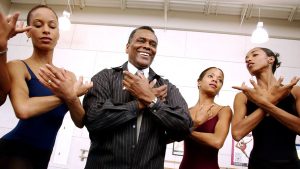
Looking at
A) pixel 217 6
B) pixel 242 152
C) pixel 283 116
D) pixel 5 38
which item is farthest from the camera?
pixel 217 6

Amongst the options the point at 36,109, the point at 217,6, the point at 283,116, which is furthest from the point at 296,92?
the point at 217,6

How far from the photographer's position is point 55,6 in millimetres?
5973

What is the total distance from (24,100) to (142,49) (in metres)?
0.79

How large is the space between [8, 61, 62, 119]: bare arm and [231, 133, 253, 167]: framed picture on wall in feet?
11.9

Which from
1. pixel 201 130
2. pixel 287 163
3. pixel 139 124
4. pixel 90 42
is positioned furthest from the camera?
pixel 90 42

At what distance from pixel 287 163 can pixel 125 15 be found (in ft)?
15.1

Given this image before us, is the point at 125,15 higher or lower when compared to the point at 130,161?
higher

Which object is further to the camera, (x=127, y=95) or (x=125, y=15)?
(x=125, y=15)

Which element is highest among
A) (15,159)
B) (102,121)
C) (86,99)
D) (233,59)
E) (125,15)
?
(125,15)

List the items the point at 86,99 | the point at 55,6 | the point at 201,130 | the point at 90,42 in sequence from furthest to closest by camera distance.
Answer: the point at 55,6, the point at 90,42, the point at 201,130, the point at 86,99

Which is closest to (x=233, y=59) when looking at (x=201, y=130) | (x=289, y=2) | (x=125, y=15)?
(x=289, y=2)

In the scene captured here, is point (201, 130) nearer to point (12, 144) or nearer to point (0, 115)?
point (12, 144)

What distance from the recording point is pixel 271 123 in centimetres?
193

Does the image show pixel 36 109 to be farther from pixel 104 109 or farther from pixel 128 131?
pixel 128 131
